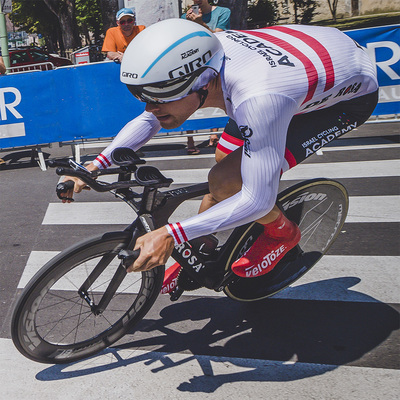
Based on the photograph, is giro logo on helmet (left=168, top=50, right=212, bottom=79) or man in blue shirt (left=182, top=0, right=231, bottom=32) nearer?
giro logo on helmet (left=168, top=50, right=212, bottom=79)

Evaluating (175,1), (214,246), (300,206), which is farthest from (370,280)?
(175,1)

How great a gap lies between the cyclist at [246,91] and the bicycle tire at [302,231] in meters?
0.30

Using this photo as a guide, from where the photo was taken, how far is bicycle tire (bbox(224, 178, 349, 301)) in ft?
11.3

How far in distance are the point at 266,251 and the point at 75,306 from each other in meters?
1.22

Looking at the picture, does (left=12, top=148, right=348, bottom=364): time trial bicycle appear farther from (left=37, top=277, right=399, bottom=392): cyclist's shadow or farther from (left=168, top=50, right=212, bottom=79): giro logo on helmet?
(left=168, top=50, right=212, bottom=79): giro logo on helmet

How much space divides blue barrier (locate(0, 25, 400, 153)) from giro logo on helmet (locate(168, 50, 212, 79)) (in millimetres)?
6216

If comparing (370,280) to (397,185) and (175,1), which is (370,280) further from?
(175,1)

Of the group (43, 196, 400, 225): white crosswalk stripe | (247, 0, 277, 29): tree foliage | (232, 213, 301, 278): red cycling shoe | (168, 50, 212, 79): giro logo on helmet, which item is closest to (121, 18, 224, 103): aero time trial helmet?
(168, 50, 212, 79): giro logo on helmet

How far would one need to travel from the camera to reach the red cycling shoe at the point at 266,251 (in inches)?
129

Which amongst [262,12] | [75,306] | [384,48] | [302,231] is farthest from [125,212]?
[262,12]

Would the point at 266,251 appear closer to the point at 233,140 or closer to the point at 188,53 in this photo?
the point at 233,140

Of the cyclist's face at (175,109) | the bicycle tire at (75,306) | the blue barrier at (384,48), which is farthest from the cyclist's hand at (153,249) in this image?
the blue barrier at (384,48)

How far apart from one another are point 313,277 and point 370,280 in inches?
15.6

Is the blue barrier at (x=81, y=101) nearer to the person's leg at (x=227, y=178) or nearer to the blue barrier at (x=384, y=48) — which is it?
the blue barrier at (x=384, y=48)
